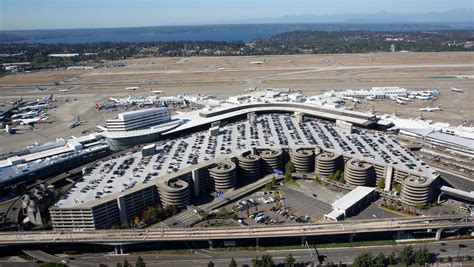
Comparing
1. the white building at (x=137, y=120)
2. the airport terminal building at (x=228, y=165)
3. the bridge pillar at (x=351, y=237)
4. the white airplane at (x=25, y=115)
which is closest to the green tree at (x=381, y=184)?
the airport terminal building at (x=228, y=165)

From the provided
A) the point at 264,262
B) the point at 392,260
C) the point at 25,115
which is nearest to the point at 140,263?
the point at 264,262

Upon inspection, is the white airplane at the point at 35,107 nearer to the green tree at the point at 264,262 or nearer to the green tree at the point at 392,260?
the green tree at the point at 264,262

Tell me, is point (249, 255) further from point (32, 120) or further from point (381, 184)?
point (32, 120)

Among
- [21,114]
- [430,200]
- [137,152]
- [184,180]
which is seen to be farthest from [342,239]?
A: [21,114]

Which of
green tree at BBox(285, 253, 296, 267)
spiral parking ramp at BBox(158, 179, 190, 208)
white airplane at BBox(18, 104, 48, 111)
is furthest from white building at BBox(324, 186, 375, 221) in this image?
white airplane at BBox(18, 104, 48, 111)

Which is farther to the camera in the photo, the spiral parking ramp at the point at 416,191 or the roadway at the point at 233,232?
the spiral parking ramp at the point at 416,191

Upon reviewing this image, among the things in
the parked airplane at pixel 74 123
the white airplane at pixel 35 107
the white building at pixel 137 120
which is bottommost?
the parked airplane at pixel 74 123

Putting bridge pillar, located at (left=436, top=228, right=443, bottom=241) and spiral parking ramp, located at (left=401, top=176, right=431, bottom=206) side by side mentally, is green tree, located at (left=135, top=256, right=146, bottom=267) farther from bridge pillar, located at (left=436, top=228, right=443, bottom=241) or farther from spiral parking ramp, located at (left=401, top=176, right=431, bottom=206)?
spiral parking ramp, located at (left=401, top=176, right=431, bottom=206)
